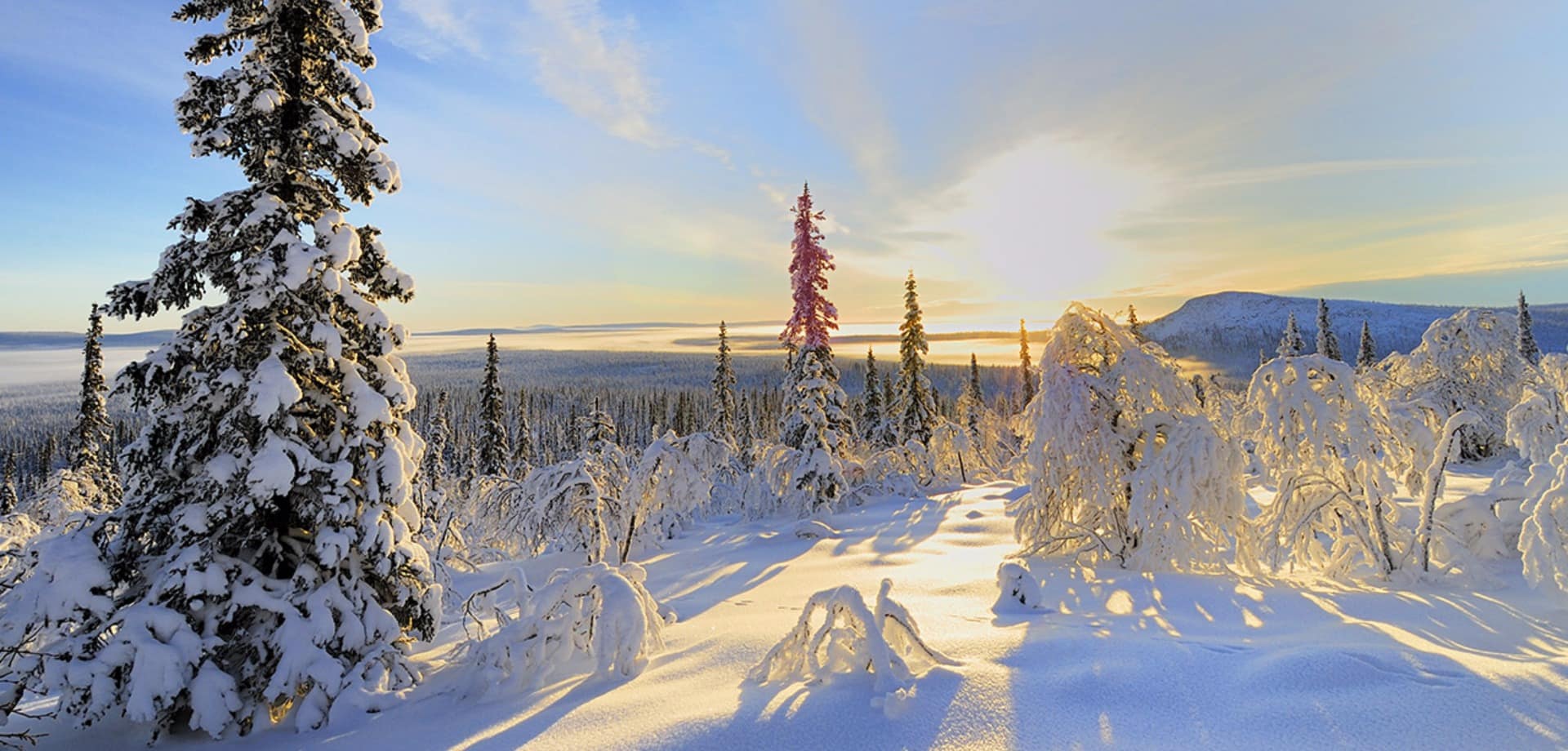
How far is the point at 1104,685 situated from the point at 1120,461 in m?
6.86

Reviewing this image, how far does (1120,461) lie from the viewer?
420 inches

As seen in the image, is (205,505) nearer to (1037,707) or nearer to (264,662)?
(264,662)

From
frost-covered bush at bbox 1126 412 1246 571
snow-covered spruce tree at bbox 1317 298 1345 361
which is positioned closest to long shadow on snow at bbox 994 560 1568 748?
frost-covered bush at bbox 1126 412 1246 571

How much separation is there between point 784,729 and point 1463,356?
30.3 m

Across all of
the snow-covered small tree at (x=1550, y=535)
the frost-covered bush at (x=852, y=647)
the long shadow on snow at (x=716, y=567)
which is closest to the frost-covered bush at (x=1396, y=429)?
the snow-covered small tree at (x=1550, y=535)

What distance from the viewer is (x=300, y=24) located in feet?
23.8

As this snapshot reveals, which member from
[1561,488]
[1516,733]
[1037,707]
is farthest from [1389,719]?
[1561,488]

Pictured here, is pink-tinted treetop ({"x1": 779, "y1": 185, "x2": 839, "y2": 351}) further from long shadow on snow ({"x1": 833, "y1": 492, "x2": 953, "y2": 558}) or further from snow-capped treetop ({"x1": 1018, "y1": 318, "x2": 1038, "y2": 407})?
snow-capped treetop ({"x1": 1018, "y1": 318, "x2": 1038, "y2": 407})

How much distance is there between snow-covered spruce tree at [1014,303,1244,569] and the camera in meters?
9.68

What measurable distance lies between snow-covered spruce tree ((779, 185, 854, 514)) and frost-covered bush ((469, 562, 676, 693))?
49.8 feet

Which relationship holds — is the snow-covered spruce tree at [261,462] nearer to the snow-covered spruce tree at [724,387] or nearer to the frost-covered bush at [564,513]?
the frost-covered bush at [564,513]

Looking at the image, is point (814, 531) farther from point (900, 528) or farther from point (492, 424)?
point (492, 424)

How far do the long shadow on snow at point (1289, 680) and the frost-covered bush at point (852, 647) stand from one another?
75 cm

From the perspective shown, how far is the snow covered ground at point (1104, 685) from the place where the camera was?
4008mm
